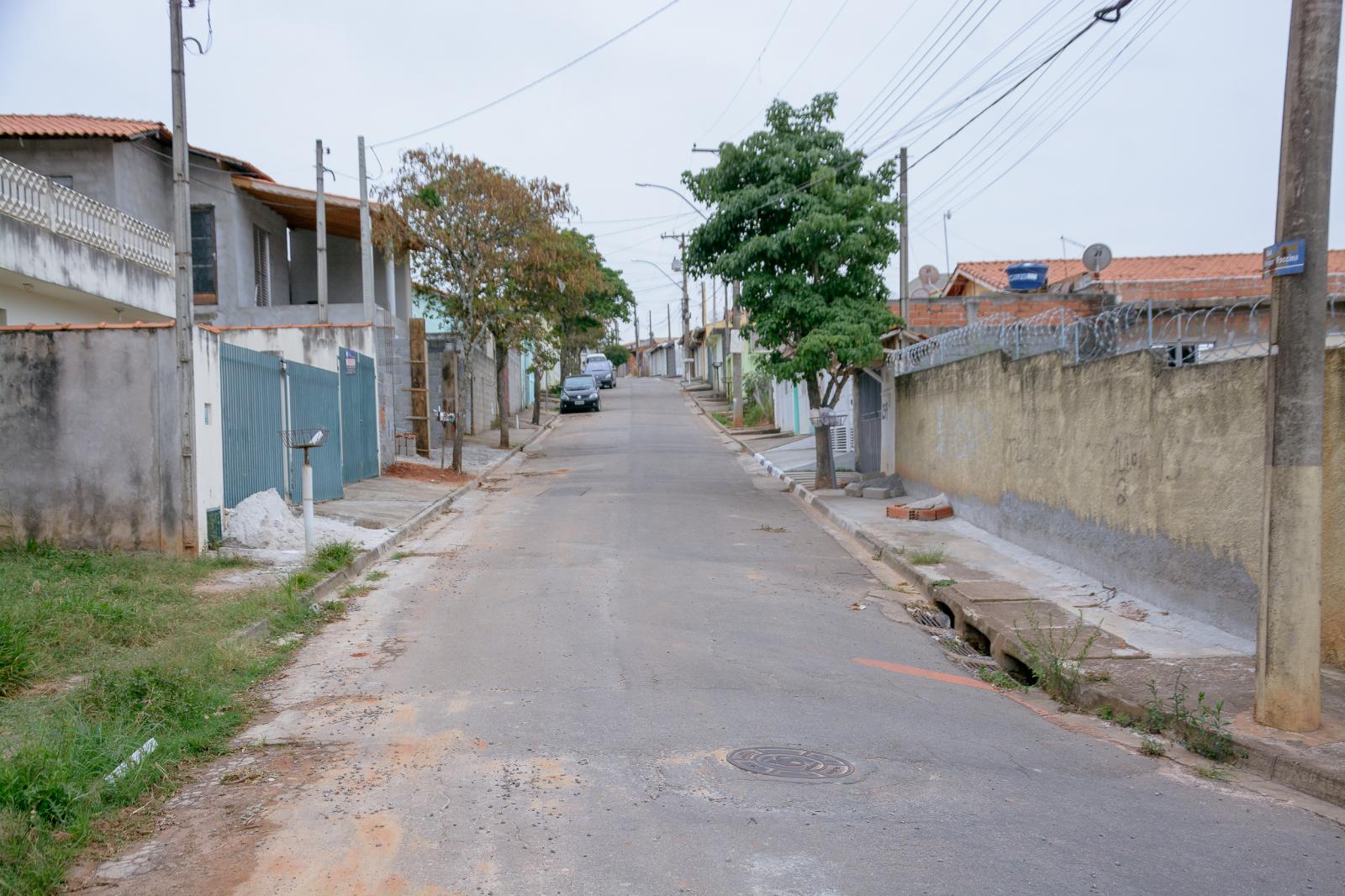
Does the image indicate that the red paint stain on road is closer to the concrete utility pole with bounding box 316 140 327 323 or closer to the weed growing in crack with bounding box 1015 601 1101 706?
the weed growing in crack with bounding box 1015 601 1101 706

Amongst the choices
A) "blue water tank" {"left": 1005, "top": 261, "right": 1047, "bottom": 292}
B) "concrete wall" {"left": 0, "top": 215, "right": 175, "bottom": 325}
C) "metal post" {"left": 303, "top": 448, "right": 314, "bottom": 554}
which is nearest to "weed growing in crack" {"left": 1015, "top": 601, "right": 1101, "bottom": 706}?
"metal post" {"left": 303, "top": 448, "right": 314, "bottom": 554}

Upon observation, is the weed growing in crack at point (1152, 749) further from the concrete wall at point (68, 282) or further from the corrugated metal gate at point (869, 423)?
the corrugated metal gate at point (869, 423)

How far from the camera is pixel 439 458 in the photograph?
26078 millimetres

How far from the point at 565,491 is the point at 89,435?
387 inches

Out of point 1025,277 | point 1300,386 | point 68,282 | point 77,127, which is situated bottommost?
point 1300,386

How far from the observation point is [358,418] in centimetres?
2038

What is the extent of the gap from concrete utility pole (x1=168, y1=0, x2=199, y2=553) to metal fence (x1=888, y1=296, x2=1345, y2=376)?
30.8ft

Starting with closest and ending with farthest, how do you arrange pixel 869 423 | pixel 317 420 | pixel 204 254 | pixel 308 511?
pixel 308 511 < pixel 317 420 < pixel 869 423 < pixel 204 254

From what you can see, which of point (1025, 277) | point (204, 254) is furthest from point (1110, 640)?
point (204, 254)

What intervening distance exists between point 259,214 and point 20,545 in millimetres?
15307

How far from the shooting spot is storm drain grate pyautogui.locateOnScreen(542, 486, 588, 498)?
1939 centimetres

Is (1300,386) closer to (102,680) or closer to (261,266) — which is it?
(102,680)

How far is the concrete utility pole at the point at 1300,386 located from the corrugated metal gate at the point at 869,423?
1483cm

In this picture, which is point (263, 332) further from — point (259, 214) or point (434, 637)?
point (434, 637)
